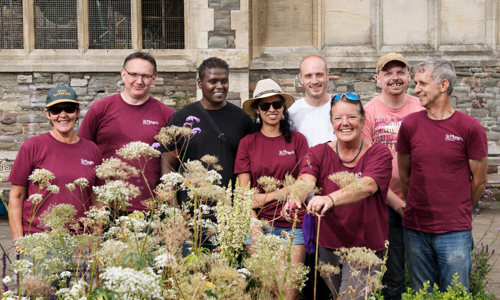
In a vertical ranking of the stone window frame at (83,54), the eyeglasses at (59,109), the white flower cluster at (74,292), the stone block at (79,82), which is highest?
the stone window frame at (83,54)

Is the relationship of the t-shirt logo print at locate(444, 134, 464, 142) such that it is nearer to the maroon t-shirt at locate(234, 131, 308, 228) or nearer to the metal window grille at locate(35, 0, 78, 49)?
the maroon t-shirt at locate(234, 131, 308, 228)

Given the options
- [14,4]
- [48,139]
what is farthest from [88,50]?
[48,139]

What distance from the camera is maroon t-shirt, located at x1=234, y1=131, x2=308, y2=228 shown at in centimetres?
385

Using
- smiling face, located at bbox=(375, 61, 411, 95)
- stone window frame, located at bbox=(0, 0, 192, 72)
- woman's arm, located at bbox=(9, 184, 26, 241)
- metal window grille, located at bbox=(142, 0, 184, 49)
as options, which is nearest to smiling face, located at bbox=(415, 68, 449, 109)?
smiling face, located at bbox=(375, 61, 411, 95)

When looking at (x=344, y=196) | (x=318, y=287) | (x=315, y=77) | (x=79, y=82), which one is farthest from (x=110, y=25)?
(x=344, y=196)

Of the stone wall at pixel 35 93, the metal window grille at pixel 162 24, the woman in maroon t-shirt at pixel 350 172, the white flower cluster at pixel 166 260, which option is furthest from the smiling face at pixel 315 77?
the metal window grille at pixel 162 24

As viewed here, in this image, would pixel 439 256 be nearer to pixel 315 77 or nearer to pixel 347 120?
pixel 347 120

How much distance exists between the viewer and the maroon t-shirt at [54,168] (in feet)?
11.1

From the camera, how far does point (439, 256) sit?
3.55 metres

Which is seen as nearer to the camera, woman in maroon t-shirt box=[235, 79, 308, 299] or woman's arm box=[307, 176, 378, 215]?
woman's arm box=[307, 176, 378, 215]

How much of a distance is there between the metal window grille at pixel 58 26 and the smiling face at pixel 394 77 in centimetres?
719

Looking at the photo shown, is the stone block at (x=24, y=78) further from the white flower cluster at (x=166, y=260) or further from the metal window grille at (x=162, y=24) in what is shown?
the white flower cluster at (x=166, y=260)

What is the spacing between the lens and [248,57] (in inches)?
379

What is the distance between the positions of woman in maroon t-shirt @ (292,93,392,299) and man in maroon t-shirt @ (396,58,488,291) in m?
0.40
